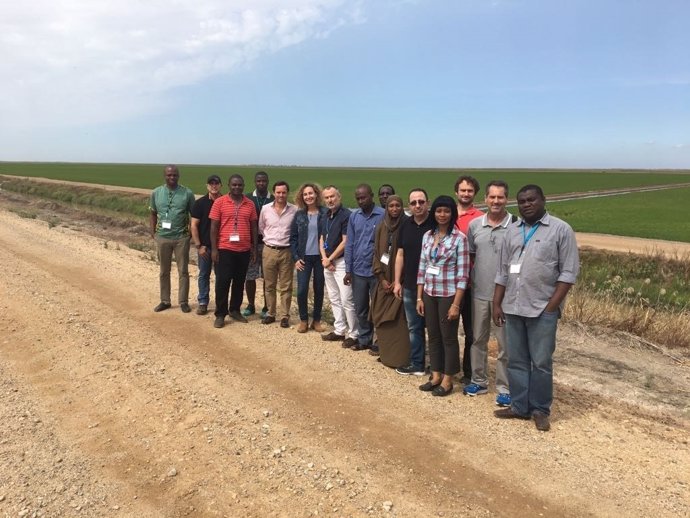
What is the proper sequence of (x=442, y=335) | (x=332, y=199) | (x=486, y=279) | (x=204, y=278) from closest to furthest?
(x=486, y=279)
(x=442, y=335)
(x=332, y=199)
(x=204, y=278)

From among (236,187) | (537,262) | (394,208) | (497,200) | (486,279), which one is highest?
(236,187)

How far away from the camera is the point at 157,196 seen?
7203mm

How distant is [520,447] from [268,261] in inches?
161

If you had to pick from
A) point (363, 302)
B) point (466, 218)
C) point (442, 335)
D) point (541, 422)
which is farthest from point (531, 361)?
point (363, 302)

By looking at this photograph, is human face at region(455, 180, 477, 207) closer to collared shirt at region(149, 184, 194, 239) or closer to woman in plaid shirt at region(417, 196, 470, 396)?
woman in plaid shirt at region(417, 196, 470, 396)

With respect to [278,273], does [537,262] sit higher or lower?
higher

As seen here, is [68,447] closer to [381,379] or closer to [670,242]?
[381,379]

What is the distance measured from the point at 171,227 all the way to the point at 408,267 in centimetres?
394

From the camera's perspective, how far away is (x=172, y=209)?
7152mm

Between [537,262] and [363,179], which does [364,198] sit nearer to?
[537,262]

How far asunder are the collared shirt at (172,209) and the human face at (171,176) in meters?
0.08

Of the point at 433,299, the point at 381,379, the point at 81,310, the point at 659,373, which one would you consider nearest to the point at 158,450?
the point at 381,379

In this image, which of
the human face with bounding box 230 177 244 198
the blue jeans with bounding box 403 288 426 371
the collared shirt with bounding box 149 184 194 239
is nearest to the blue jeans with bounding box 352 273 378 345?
the blue jeans with bounding box 403 288 426 371

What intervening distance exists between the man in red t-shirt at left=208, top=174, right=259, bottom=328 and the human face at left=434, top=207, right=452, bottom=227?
118 inches
